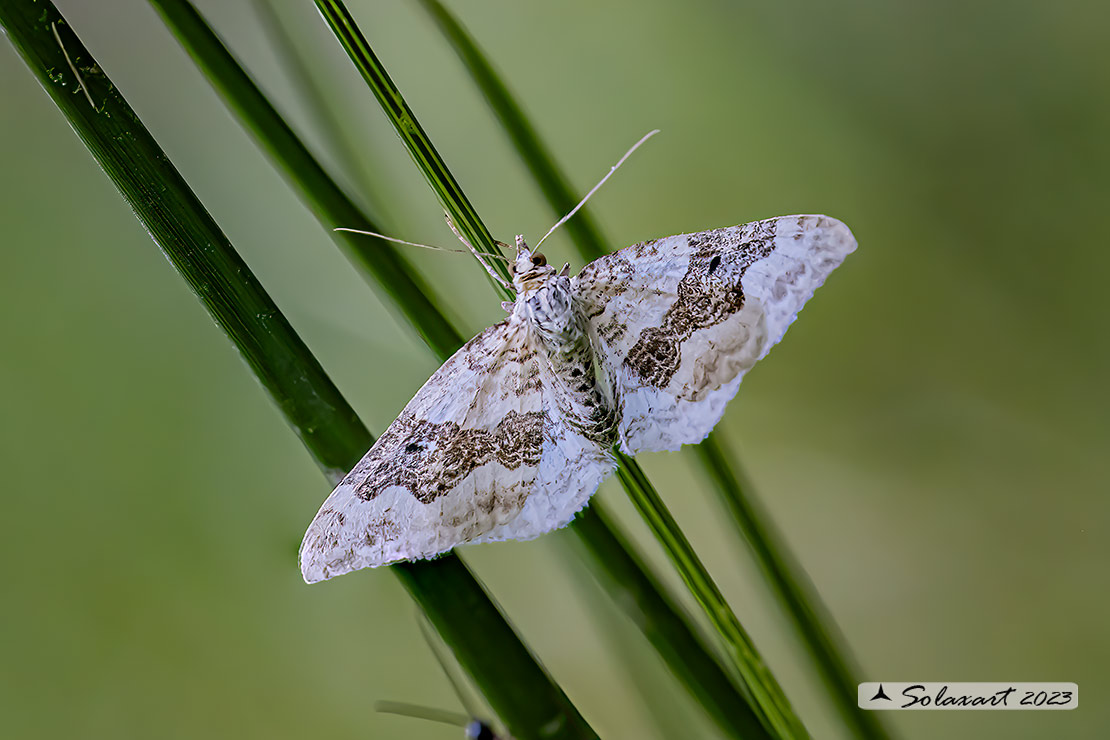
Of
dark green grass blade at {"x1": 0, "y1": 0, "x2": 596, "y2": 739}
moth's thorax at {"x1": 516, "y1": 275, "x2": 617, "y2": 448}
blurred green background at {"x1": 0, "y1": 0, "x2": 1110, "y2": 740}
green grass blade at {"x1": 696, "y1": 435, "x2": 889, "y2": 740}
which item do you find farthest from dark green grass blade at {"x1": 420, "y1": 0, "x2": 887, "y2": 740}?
blurred green background at {"x1": 0, "y1": 0, "x2": 1110, "y2": 740}

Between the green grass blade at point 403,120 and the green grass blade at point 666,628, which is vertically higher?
the green grass blade at point 403,120

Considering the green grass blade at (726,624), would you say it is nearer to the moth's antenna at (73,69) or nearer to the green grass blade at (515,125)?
the green grass blade at (515,125)

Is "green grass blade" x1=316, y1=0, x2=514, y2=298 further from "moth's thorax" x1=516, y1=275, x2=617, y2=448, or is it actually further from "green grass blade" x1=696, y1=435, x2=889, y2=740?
"green grass blade" x1=696, y1=435, x2=889, y2=740

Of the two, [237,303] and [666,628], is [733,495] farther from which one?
[237,303]

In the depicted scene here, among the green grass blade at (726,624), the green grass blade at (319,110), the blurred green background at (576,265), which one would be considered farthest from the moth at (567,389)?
the blurred green background at (576,265)

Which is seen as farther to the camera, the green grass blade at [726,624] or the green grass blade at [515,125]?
the green grass blade at [515,125]

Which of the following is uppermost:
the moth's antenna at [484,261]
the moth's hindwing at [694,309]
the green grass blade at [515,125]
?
the green grass blade at [515,125]

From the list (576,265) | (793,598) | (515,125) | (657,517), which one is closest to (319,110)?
(515,125)
